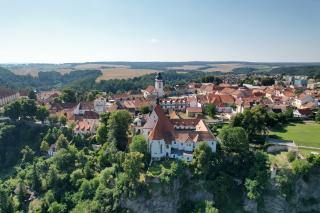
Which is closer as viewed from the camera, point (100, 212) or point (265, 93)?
point (100, 212)

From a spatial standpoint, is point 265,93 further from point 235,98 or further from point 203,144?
point 203,144

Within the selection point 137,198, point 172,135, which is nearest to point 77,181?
point 137,198

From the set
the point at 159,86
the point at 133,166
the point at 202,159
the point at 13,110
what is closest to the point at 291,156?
the point at 202,159

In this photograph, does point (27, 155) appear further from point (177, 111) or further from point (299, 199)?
point (299, 199)

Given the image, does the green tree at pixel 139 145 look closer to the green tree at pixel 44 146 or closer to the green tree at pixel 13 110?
the green tree at pixel 44 146

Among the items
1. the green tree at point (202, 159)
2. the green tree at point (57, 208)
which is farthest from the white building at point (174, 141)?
the green tree at point (57, 208)

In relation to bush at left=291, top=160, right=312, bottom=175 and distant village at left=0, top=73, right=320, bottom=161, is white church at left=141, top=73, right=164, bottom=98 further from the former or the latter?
bush at left=291, top=160, right=312, bottom=175
